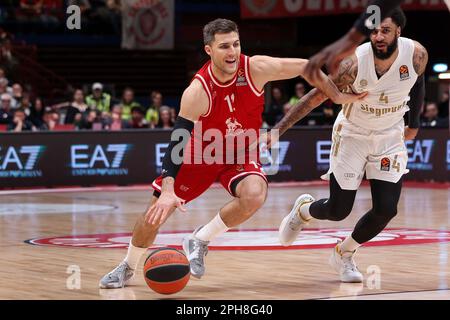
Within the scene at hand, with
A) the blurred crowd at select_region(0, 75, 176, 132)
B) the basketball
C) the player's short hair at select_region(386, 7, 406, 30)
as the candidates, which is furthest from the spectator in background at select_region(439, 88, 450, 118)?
the basketball

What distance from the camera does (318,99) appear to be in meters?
8.84

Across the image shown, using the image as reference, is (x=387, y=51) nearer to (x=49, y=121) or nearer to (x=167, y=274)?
(x=167, y=274)

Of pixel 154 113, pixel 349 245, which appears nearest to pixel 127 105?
pixel 154 113

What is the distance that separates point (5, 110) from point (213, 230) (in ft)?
44.0

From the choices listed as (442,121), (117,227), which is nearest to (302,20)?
(442,121)

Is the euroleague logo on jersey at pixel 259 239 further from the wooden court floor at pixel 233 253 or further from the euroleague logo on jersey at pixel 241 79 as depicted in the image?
the euroleague logo on jersey at pixel 241 79

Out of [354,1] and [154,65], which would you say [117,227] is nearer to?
[354,1]

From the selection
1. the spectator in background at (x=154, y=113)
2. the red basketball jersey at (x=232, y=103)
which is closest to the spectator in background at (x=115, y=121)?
the spectator in background at (x=154, y=113)

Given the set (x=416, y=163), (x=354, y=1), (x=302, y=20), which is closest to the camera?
(x=416, y=163)

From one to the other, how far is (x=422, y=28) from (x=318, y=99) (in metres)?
22.1

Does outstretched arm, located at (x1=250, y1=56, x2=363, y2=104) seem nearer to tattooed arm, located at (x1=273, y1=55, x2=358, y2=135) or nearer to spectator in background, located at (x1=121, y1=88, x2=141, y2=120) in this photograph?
tattooed arm, located at (x1=273, y1=55, x2=358, y2=135)

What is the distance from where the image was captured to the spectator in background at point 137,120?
22297mm

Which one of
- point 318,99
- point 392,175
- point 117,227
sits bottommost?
point 117,227
